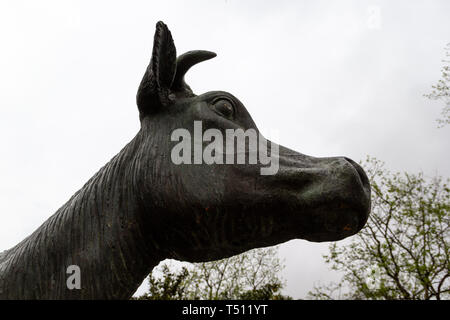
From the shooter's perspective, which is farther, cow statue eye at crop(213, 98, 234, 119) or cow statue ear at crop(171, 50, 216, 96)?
cow statue ear at crop(171, 50, 216, 96)

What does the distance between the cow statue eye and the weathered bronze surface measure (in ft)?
0.16

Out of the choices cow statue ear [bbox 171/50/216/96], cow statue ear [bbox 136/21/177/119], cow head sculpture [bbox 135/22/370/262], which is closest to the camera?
cow head sculpture [bbox 135/22/370/262]

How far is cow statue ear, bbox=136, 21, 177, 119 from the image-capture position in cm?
225

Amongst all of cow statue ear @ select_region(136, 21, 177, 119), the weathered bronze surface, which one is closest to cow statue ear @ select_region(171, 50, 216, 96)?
cow statue ear @ select_region(136, 21, 177, 119)

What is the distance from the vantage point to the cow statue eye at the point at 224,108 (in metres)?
2.33

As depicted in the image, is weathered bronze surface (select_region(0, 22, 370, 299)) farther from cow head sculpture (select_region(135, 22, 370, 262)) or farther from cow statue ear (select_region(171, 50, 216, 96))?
cow statue ear (select_region(171, 50, 216, 96))

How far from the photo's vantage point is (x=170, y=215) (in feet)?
6.74

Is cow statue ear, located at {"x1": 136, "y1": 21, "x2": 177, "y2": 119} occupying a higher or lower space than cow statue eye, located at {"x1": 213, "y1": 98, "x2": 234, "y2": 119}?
higher

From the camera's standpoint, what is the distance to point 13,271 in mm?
2115

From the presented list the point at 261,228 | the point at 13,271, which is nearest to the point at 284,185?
the point at 261,228

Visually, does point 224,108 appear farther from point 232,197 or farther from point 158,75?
point 232,197

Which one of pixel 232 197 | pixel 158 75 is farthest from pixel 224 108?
pixel 232 197
